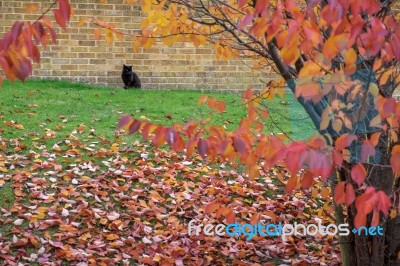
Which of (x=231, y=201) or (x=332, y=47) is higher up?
(x=332, y=47)

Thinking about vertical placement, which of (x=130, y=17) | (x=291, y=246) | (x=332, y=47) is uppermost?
(x=130, y=17)

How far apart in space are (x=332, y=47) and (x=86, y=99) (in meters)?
8.20

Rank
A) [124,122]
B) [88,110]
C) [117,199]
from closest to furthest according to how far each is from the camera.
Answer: [124,122], [117,199], [88,110]

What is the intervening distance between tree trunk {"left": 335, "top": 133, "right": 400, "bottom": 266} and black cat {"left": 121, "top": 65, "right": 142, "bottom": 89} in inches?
325

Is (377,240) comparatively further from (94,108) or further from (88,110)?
(94,108)

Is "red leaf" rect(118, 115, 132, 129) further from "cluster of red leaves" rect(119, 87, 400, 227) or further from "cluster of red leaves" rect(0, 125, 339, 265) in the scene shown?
"cluster of red leaves" rect(0, 125, 339, 265)

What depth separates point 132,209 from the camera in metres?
5.91

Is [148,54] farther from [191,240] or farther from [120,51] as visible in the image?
[191,240]

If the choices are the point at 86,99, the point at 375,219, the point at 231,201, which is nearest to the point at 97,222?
the point at 231,201

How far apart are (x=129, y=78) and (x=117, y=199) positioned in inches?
244

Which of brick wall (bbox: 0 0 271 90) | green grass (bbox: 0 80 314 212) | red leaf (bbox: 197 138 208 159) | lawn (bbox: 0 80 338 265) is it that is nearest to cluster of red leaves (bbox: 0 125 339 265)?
lawn (bbox: 0 80 338 265)

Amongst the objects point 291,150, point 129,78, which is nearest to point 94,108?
point 129,78

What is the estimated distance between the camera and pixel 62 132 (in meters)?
7.91

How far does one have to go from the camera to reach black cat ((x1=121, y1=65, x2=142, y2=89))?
39.3 feet
